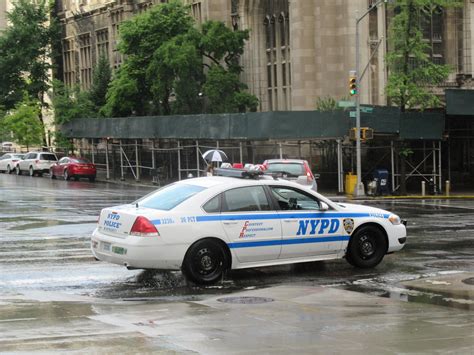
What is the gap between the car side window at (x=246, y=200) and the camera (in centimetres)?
1278

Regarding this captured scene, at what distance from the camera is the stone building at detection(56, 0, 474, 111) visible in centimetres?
4678

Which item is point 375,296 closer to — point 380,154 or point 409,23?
point 409,23

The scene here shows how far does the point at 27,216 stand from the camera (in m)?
24.6

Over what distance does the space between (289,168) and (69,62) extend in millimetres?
58151

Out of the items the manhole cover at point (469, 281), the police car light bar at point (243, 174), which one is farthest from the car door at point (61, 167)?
the manhole cover at point (469, 281)

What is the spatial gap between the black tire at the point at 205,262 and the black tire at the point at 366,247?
2.39 m

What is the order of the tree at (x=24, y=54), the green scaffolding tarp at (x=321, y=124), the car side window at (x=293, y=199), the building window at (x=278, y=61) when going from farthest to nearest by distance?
the tree at (x=24, y=54) → the building window at (x=278, y=61) → the green scaffolding tarp at (x=321, y=124) → the car side window at (x=293, y=199)

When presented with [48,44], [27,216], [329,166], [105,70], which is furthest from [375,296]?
[48,44]

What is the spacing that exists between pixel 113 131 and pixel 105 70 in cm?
1171

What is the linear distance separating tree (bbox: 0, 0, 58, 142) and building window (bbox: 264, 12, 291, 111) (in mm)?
28931

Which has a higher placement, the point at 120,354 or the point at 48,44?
the point at 48,44

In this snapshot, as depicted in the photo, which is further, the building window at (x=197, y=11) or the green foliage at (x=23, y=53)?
the green foliage at (x=23, y=53)

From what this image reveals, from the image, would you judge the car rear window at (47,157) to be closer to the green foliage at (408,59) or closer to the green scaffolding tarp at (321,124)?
the green scaffolding tarp at (321,124)

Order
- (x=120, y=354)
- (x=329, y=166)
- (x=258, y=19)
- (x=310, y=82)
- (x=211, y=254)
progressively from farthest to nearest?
(x=258, y=19) < (x=310, y=82) < (x=329, y=166) < (x=211, y=254) < (x=120, y=354)
